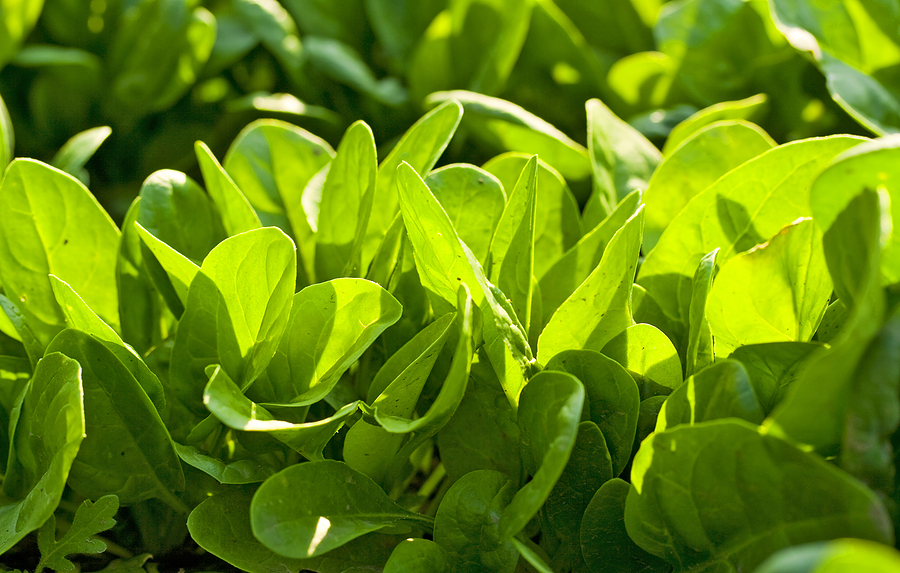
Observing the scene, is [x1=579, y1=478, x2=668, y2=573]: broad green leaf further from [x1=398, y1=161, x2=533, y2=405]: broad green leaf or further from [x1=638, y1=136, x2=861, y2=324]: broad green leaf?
[x1=638, y1=136, x2=861, y2=324]: broad green leaf

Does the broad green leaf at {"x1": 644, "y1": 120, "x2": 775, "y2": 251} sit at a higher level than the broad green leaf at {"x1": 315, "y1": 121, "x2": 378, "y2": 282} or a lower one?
higher

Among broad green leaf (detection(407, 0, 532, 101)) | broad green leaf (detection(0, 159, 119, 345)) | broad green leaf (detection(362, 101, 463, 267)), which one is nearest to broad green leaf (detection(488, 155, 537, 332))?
broad green leaf (detection(362, 101, 463, 267))

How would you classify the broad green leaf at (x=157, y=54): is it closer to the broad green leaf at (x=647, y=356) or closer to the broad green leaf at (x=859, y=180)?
the broad green leaf at (x=647, y=356)

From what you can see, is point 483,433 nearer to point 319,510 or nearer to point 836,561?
point 319,510

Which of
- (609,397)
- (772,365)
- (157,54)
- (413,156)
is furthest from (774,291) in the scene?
(157,54)

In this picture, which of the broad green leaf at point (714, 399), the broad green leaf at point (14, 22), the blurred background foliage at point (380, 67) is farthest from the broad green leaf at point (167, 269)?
the broad green leaf at point (14, 22)

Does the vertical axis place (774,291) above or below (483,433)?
above

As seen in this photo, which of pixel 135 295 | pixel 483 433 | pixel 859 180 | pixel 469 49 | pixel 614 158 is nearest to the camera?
pixel 859 180

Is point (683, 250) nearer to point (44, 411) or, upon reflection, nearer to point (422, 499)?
point (422, 499)
